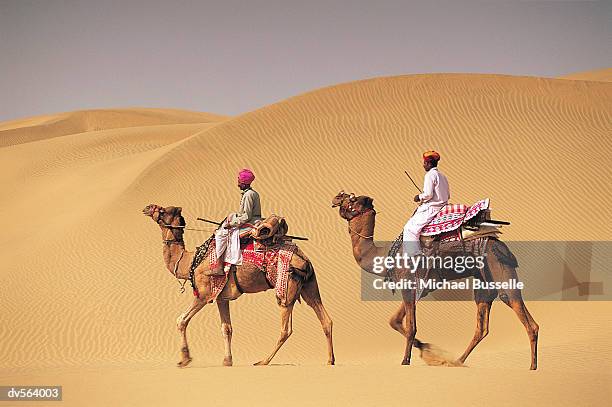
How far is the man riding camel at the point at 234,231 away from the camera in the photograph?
481 inches

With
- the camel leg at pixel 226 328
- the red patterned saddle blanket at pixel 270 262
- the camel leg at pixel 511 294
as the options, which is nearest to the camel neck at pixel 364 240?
the red patterned saddle blanket at pixel 270 262

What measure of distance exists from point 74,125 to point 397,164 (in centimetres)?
5050

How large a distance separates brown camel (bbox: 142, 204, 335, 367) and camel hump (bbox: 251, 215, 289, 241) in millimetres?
377

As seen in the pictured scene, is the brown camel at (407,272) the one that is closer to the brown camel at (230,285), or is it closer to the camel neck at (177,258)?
the brown camel at (230,285)

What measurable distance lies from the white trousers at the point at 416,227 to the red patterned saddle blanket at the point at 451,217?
57mm

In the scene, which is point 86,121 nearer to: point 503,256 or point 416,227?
point 416,227

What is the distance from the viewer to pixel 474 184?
84.8 feet

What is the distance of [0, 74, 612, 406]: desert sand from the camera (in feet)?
33.1

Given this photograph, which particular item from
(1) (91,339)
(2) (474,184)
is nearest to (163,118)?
(2) (474,184)

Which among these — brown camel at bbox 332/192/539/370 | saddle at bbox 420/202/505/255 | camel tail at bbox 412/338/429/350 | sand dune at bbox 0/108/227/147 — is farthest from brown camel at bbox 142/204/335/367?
sand dune at bbox 0/108/227/147

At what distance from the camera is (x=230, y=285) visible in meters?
12.4

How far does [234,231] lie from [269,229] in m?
0.59

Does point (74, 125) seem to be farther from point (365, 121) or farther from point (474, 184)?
point (474, 184)

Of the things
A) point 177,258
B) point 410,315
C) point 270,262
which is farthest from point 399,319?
point 177,258
